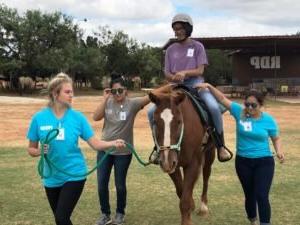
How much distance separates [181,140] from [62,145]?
4.84 ft

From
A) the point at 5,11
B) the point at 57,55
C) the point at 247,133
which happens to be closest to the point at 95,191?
the point at 247,133

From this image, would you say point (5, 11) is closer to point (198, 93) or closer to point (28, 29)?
point (28, 29)

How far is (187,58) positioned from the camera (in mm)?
6551

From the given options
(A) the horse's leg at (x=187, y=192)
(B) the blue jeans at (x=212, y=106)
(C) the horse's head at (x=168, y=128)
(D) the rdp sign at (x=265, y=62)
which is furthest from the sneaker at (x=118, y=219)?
(D) the rdp sign at (x=265, y=62)

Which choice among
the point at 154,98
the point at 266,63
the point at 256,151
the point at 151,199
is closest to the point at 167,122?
the point at 154,98

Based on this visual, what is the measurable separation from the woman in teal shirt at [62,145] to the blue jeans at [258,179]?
6.56ft

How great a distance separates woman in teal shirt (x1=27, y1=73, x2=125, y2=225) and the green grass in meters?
2.03

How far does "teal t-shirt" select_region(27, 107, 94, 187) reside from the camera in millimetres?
4465

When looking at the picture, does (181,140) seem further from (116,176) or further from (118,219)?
(118,219)

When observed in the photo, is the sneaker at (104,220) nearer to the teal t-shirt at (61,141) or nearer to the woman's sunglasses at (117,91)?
the woman's sunglasses at (117,91)

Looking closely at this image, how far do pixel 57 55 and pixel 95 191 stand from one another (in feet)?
147

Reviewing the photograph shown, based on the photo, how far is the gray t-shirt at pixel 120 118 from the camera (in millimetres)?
6102

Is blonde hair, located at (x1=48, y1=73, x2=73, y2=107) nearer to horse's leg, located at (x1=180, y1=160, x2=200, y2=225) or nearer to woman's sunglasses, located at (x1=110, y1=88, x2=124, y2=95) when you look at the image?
woman's sunglasses, located at (x1=110, y1=88, x2=124, y2=95)

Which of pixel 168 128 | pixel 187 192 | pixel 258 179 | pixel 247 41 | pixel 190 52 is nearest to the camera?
pixel 168 128
